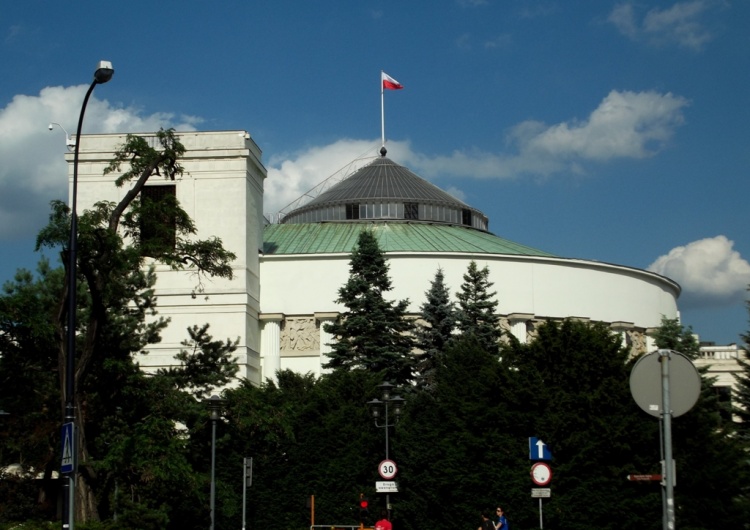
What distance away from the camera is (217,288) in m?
55.8

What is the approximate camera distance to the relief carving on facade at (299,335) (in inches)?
2308

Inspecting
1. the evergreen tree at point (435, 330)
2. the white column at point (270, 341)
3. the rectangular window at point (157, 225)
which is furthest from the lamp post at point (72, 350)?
the white column at point (270, 341)

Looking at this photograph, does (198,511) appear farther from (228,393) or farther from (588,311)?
(588,311)

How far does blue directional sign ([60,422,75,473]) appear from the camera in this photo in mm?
18453

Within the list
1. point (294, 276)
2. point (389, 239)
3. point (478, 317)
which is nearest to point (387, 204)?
point (389, 239)

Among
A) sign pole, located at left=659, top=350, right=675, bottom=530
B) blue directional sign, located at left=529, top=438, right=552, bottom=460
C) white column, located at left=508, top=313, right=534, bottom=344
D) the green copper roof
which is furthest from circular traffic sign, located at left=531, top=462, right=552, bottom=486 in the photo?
the green copper roof

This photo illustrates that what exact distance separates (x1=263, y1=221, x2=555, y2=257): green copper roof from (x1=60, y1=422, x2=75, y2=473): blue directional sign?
4138cm

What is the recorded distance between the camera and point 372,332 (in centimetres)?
4694

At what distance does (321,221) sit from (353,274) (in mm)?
22297

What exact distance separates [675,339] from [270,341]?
64.7 feet

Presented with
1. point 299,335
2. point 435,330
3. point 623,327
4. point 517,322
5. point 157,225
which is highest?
point 623,327

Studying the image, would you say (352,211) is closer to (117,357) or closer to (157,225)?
(117,357)

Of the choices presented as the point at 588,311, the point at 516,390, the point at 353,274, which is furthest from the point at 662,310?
the point at 516,390

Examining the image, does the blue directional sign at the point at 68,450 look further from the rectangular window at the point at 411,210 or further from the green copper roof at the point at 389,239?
the rectangular window at the point at 411,210
